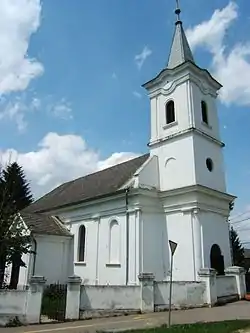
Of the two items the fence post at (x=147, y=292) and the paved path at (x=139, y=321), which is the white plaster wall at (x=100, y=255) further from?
the paved path at (x=139, y=321)

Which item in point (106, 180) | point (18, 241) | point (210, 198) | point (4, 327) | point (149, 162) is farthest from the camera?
point (106, 180)

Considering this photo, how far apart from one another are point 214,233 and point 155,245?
147 inches

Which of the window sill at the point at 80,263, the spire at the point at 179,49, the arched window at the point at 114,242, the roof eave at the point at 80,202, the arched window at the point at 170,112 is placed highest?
the spire at the point at 179,49

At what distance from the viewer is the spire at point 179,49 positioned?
88.3 feet

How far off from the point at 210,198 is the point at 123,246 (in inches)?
246

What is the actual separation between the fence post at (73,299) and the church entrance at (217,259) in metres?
10.3

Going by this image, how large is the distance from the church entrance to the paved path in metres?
5.72

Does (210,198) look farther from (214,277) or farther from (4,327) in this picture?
(4,327)

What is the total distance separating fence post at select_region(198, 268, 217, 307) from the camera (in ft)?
56.5

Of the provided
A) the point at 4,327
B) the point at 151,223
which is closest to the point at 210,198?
the point at 151,223

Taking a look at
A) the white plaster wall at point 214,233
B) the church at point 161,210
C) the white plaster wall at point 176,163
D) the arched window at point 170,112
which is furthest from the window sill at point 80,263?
the arched window at point 170,112

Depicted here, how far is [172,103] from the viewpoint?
2536 cm

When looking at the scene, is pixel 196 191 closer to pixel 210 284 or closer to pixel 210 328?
pixel 210 284

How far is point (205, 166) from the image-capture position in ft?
76.9
